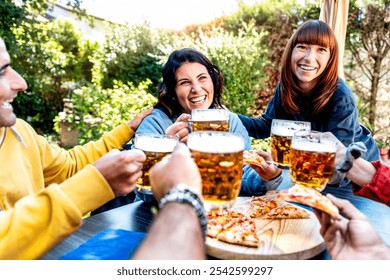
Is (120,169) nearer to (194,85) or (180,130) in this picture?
(180,130)

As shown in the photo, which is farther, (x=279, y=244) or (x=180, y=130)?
(x=180, y=130)

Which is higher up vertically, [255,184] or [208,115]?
[208,115]

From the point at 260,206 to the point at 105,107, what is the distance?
17.4 ft

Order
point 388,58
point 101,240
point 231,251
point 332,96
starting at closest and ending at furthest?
point 231,251 → point 101,240 → point 332,96 → point 388,58

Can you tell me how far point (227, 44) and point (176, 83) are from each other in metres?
4.67

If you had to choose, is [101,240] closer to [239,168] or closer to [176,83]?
[239,168]

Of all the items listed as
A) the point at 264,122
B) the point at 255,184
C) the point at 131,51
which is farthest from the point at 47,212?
the point at 131,51

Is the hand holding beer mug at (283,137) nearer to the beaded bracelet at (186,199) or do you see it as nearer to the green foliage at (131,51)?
the beaded bracelet at (186,199)

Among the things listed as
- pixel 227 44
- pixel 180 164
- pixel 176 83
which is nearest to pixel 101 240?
pixel 180 164

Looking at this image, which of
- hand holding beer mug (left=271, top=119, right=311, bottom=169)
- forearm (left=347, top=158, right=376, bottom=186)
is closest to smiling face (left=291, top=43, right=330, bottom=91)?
hand holding beer mug (left=271, top=119, right=311, bottom=169)

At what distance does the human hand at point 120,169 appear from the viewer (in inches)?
55.0

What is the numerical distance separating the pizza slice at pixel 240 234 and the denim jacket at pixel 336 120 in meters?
1.53

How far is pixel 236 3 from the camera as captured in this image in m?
9.20

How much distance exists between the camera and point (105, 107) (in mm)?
6754
